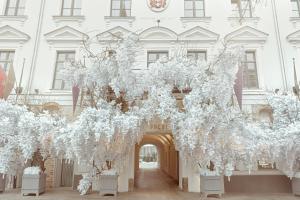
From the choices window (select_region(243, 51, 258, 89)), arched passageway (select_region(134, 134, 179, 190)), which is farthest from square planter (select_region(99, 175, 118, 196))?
window (select_region(243, 51, 258, 89))

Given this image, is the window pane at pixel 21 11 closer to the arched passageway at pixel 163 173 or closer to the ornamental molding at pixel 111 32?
the ornamental molding at pixel 111 32

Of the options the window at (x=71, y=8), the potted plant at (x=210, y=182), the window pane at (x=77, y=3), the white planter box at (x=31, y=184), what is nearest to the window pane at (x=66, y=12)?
the window at (x=71, y=8)

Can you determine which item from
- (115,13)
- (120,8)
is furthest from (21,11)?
(120,8)

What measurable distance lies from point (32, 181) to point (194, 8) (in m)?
11.7

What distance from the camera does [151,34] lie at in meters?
14.9

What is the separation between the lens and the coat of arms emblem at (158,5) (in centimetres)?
1552

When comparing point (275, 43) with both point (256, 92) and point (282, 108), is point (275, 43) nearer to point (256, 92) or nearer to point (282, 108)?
point (256, 92)

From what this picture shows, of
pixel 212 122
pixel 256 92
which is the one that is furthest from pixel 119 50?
pixel 256 92

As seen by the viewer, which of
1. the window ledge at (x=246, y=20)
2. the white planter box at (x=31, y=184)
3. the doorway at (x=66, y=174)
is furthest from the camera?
the window ledge at (x=246, y=20)

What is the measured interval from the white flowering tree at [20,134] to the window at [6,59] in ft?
11.4

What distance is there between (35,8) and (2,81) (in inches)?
198

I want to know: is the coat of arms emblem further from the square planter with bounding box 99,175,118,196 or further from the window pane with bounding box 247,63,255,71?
the square planter with bounding box 99,175,118,196

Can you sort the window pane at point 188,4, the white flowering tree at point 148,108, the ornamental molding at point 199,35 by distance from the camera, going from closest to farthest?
the white flowering tree at point 148,108
the ornamental molding at point 199,35
the window pane at point 188,4

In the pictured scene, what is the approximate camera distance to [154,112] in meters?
11.2
